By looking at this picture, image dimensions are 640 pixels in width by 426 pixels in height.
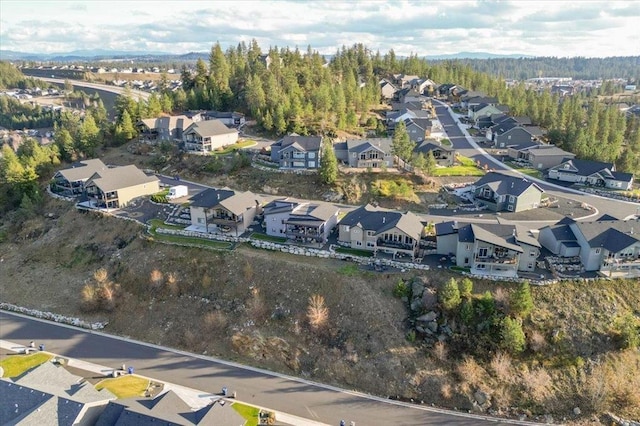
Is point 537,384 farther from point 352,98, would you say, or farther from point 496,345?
point 352,98

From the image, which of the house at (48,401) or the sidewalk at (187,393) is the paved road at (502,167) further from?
the house at (48,401)

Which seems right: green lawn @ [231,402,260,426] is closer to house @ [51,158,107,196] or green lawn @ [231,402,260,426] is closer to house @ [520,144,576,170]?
house @ [51,158,107,196]

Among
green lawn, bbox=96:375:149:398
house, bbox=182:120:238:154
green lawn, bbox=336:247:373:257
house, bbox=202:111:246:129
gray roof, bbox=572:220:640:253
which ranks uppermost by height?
house, bbox=202:111:246:129

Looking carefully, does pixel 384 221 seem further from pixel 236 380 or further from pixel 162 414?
pixel 162 414

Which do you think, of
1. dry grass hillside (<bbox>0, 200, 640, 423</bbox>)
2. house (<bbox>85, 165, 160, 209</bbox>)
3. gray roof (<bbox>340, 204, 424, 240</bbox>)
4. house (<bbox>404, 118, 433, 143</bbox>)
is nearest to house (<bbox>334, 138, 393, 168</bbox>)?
house (<bbox>404, 118, 433, 143</bbox>)

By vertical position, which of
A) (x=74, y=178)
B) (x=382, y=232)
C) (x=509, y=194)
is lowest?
(x=382, y=232)

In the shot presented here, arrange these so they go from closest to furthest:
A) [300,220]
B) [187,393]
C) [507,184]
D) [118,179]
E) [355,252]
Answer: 1. [187,393]
2. [355,252]
3. [300,220]
4. [507,184]
5. [118,179]

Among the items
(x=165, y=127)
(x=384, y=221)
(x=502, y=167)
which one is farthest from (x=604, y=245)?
(x=165, y=127)

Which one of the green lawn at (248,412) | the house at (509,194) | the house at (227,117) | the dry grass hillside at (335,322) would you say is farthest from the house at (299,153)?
the green lawn at (248,412)
